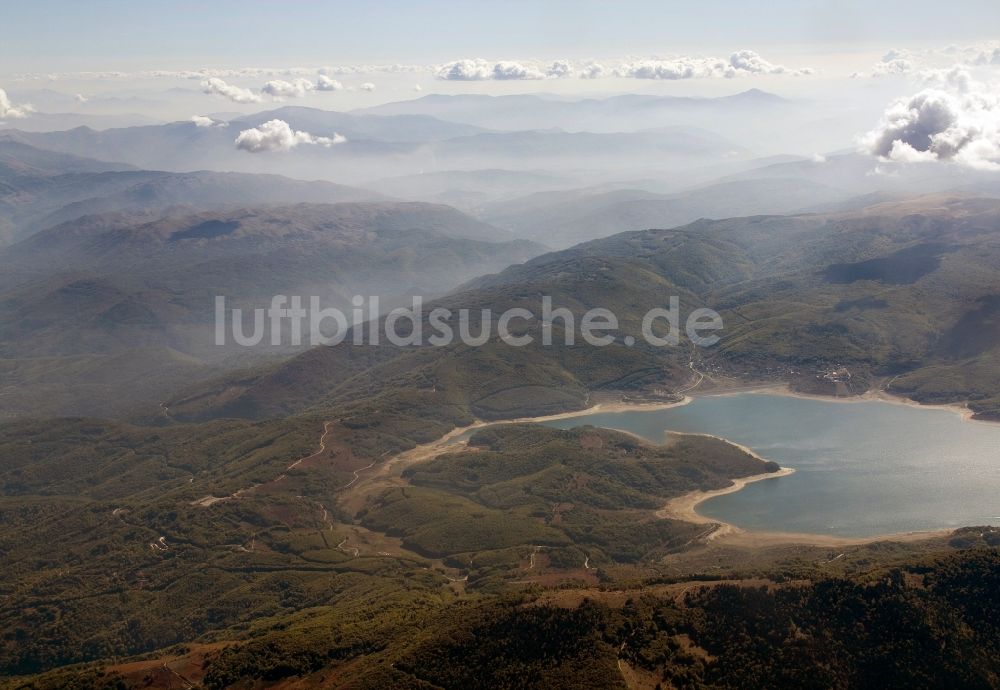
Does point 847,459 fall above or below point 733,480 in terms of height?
above

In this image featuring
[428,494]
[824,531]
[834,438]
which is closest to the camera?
[824,531]

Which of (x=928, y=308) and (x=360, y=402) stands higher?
(x=928, y=308)

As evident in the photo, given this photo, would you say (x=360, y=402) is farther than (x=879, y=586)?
Yes

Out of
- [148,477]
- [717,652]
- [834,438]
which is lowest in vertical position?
[148,477]

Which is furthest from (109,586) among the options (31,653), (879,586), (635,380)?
(635,380)

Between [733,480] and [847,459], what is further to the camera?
[847,459]

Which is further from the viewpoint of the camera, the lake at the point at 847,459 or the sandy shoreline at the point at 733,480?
the lake at the point at 847,459

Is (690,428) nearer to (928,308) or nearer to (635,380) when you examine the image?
(635,380)

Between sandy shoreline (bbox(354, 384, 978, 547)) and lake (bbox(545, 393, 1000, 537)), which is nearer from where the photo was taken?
sandy shoreline (bbox(354, 384, 978, 547))
